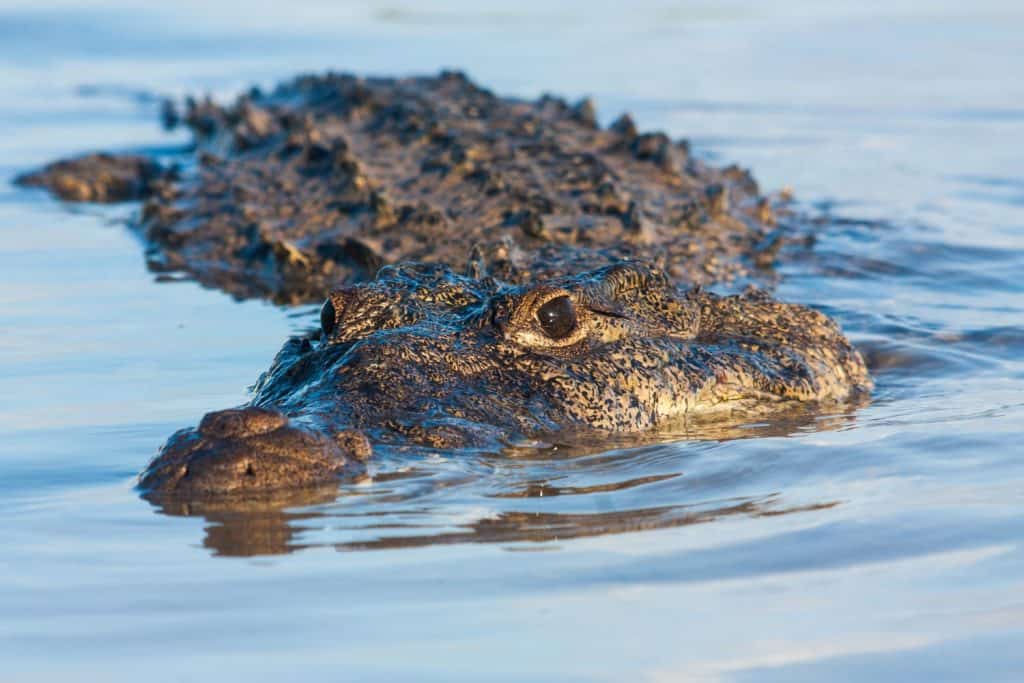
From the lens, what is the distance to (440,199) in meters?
9.51

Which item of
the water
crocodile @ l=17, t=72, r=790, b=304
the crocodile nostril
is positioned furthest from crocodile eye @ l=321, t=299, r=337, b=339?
crocodile @ l=17, t=72, r=790, b=304

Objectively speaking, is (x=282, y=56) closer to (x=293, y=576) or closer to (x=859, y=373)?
(x=859, y=373)

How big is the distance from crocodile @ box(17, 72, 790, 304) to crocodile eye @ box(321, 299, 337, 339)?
1.52 m

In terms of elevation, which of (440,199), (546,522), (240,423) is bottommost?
(546,522)

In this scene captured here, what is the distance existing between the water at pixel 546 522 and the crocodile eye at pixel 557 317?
60cm

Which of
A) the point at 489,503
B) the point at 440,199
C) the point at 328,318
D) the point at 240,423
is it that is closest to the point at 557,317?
the point at 328,318

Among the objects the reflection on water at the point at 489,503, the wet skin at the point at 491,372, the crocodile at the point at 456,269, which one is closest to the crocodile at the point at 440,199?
the crocodile at the point at 456,269

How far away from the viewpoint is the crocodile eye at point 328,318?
18.7 feet

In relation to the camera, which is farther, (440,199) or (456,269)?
(440,199)

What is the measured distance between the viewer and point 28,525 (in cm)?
457

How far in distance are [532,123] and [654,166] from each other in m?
0.94

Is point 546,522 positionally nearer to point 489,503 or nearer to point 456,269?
point 489,503

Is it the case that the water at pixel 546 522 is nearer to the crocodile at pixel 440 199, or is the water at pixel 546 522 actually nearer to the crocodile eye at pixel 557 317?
the crocodile at pixel 440 199

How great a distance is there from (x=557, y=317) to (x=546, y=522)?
1.38 m
